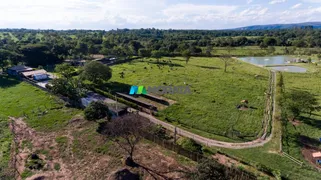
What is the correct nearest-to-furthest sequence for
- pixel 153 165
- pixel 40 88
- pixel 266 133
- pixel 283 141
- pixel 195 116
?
1. pixel 153 165
2. pixel 283 141
3. pixel 266 133
4. pixel 195 116
5. pixel 40 88

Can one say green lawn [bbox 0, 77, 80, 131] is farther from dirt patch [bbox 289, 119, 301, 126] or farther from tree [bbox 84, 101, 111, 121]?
dirt patch [bbox 289, 119, 301, 126]

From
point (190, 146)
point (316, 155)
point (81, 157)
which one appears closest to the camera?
point (316, 155)

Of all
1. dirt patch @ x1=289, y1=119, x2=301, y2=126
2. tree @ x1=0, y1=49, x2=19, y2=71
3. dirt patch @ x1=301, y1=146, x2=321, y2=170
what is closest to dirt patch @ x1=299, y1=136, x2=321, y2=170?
dirt patch @ x1=301, y1=146, x2=321, y2=170

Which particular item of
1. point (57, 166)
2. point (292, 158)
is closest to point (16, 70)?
point (57, 166)

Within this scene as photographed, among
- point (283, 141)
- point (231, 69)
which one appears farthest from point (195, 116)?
point (231, 69)

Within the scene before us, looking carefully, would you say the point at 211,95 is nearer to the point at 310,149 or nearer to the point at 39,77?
the point at 310,149

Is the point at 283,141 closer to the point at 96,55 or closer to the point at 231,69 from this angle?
the point at 231,69
